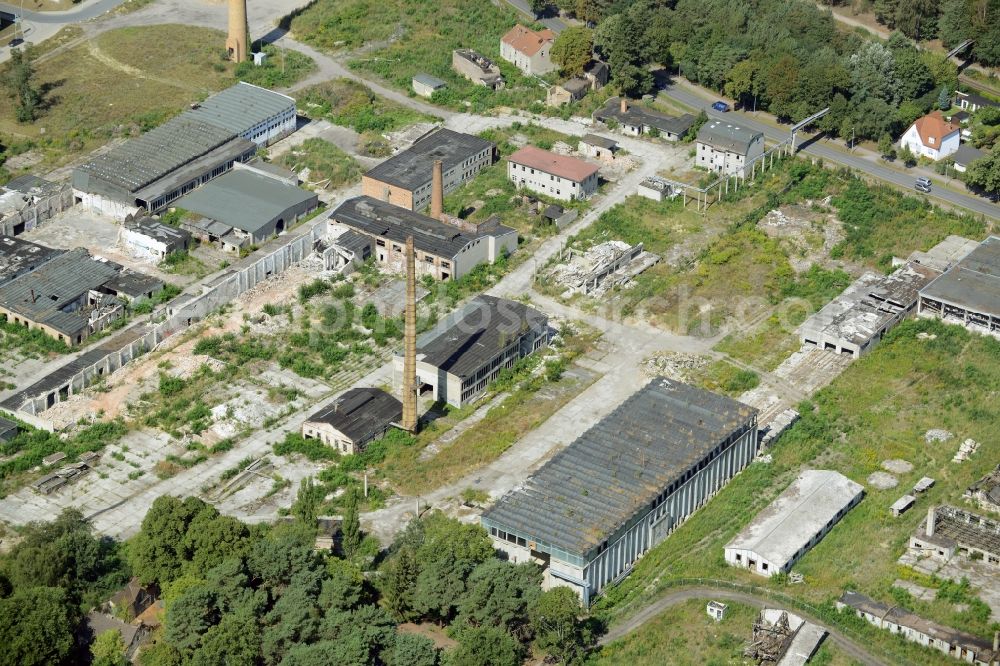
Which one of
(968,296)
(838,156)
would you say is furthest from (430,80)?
(968,296)

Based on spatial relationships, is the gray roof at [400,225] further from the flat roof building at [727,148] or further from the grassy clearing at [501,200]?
the flat roof building at [727,148]

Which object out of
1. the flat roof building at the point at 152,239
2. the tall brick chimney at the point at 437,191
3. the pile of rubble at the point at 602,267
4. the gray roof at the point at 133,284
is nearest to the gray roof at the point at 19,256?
the flat roof building at the point at 152,239

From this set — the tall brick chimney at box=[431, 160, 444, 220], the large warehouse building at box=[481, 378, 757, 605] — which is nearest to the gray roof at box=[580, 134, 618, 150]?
the tall brick chimney at box=[431, 160, 444, 220]

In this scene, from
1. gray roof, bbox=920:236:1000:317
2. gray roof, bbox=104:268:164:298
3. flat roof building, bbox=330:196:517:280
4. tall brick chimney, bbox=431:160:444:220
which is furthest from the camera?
tall brick chimney, bbox=431:160:444:220

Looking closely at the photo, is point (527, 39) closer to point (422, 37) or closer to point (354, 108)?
point (422, 37)

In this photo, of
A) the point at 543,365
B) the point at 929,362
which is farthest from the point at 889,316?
the point at 543,365

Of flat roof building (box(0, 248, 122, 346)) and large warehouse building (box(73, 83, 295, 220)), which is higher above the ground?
large warehouse building (box(73, 83, 295, 220))

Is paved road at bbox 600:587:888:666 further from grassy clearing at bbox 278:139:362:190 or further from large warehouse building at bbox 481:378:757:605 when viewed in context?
grassy clearing at bbox 278:139:362:190
